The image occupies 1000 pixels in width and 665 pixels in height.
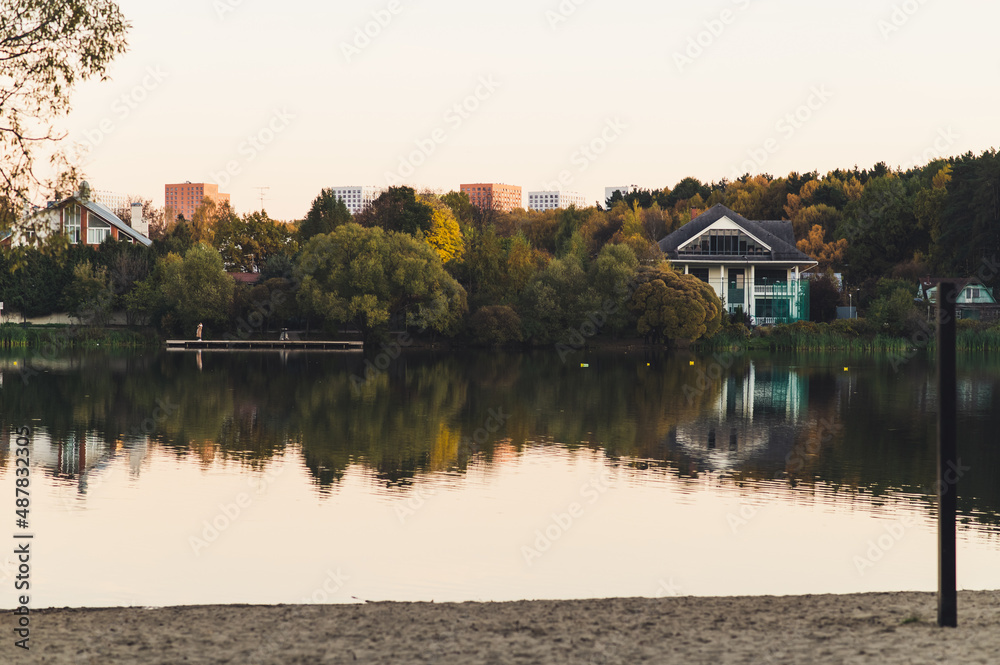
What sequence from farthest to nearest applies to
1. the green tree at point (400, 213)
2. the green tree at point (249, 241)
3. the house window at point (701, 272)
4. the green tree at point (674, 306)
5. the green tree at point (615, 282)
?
the green tree at point (249, 241) → the house window at point (701, 272) → the green tree at point (400, 213) → the green tree at point (615, 282) → the green tree at point (674, 306)

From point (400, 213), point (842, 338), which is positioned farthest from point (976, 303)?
point (400, 213)

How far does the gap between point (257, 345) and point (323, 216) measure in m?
15.6

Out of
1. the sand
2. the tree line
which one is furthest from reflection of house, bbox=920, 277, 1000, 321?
the sand

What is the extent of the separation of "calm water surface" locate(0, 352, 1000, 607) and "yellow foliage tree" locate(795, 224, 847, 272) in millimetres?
63017

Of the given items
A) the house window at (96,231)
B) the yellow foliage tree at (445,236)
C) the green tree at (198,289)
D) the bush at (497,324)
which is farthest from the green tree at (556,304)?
the house window at (96,231)

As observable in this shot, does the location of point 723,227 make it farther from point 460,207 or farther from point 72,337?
point 72,337

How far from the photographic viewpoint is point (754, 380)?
143ft

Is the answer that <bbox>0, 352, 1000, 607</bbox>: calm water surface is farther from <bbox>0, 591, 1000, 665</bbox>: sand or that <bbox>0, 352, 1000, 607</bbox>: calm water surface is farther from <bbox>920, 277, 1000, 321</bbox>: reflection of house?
<bbox>920, 277, 1000, 321</bbox>: reflection of house

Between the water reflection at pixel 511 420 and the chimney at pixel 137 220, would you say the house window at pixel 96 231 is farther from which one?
the water reflection at pixel 511 420

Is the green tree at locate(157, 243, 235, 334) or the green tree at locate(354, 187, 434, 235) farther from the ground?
the green tree at locate(354, 187, 434, 235)

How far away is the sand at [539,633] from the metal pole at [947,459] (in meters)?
0.28

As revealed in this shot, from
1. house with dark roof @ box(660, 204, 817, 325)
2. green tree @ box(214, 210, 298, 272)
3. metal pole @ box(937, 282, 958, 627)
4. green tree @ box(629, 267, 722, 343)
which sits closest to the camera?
metal pole @ box(937, 282, 958, 627)

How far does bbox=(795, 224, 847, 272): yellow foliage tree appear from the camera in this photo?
316 ft

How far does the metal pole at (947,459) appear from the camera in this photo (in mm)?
8328
